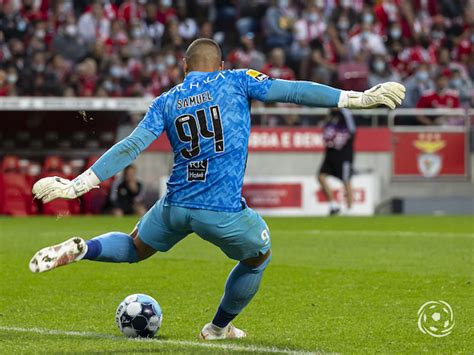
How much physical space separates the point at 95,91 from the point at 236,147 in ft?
54.3

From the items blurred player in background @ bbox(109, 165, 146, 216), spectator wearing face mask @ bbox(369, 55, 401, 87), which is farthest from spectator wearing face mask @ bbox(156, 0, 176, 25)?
blurred player in background @ bbox(109, 165, 146, 216)

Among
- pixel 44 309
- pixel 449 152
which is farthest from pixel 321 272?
pixel 449 152

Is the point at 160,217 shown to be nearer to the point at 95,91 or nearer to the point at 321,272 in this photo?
the point at 321,272

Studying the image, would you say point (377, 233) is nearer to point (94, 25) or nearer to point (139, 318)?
point (139, 318)

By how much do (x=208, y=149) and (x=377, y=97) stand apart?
3.71ft

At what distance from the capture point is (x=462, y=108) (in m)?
25.4

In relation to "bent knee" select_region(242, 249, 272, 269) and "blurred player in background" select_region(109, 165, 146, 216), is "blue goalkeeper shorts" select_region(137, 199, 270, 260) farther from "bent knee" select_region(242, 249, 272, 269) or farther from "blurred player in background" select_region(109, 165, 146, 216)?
"blurred player in background" select_region(109, 165, 146, 216)

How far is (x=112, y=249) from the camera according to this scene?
7.86m

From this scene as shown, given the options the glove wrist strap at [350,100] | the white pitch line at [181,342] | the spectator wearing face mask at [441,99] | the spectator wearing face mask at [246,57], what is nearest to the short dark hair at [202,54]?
the glove wrist strap at [350,100]

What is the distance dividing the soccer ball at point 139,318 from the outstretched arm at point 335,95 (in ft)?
5.81

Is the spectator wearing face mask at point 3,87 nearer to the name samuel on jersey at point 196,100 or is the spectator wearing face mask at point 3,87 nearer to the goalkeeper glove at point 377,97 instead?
the name samuel on jersey at point 196,100

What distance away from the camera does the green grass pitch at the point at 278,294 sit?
316 inches

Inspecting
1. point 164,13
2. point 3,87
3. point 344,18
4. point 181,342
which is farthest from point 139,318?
point 344,18

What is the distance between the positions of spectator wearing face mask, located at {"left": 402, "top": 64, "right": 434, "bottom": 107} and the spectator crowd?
0.03 m
